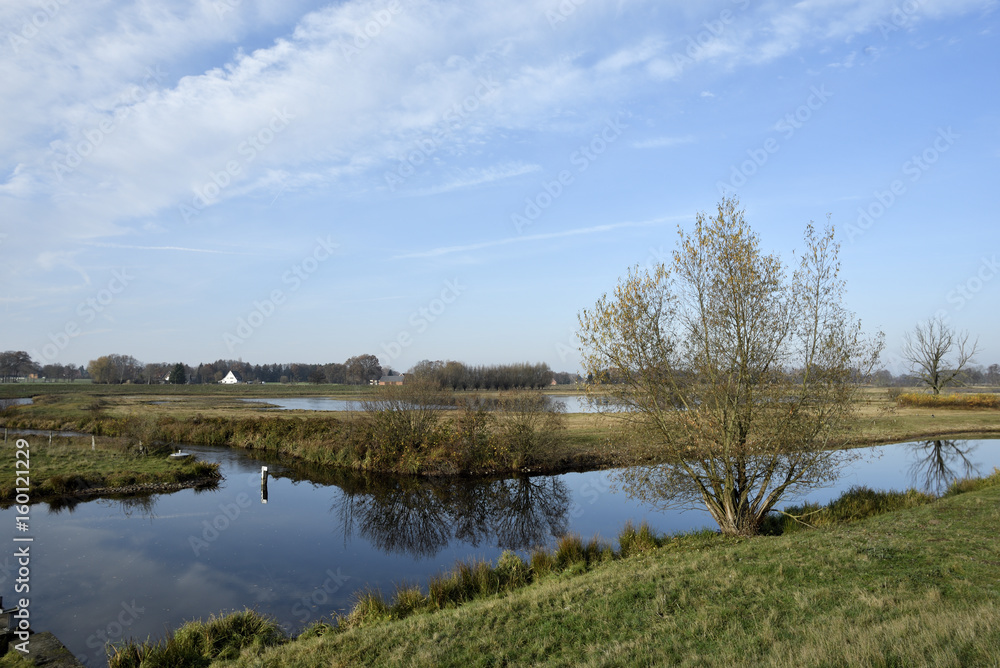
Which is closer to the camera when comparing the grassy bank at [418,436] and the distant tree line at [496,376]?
the grassy bank at [418,436]

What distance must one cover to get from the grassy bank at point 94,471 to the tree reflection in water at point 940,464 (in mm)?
31461

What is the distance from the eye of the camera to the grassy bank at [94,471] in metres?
21.3

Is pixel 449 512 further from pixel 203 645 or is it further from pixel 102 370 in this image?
pixel 102 370

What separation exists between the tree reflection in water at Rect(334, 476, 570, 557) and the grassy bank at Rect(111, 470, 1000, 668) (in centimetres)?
543

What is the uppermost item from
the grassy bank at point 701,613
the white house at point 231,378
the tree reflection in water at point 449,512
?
the white house at point 231,378

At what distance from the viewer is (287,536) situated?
17469 millimetres

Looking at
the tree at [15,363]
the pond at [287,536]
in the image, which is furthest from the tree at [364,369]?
the pond at [287,536]

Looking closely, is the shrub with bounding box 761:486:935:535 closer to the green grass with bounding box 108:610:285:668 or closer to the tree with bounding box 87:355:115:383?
the green grass with bounding box 108:610:285:668

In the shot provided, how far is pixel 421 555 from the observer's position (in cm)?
1573

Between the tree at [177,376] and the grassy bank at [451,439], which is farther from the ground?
the tree at [177,376]

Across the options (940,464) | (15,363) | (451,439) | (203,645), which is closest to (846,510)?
(203,645)

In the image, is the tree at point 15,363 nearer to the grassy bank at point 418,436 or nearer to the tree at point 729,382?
the grassy bank at point 418,436

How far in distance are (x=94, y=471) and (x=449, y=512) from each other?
15826mm

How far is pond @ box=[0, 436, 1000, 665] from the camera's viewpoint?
38.3ft
